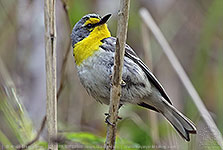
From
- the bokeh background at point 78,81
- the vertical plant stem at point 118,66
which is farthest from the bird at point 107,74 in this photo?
the vertical plant stem at point 118,66

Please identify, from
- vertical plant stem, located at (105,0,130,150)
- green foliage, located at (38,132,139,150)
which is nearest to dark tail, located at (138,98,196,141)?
green foliage, located at (38,132,139,150)

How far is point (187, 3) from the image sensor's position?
4.96 meters

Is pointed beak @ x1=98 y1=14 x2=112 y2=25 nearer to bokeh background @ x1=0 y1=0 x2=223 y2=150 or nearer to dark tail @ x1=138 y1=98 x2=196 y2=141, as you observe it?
bokeh background @ x1=0 y1=0 x2=223 y2=150

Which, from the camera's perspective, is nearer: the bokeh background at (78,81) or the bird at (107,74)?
the bird at (107,74)

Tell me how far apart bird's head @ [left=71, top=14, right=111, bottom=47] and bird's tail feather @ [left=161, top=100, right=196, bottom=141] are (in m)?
0.75

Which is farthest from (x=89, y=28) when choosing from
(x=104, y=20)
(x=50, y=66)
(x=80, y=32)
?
(x=50, y=66)

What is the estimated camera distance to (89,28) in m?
2.81

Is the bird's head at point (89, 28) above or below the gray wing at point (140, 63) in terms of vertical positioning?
above

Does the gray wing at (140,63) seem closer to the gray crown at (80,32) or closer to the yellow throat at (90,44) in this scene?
the yellow throat at (90,44)

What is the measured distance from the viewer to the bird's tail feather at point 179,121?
2.64m

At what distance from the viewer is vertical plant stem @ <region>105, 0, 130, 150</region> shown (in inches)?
68.1

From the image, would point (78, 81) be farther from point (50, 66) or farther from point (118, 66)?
point (118, 66)

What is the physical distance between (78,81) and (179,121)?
1678mm

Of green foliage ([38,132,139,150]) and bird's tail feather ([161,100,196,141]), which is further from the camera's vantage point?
bird's tail feather ([161,100,196,141])
